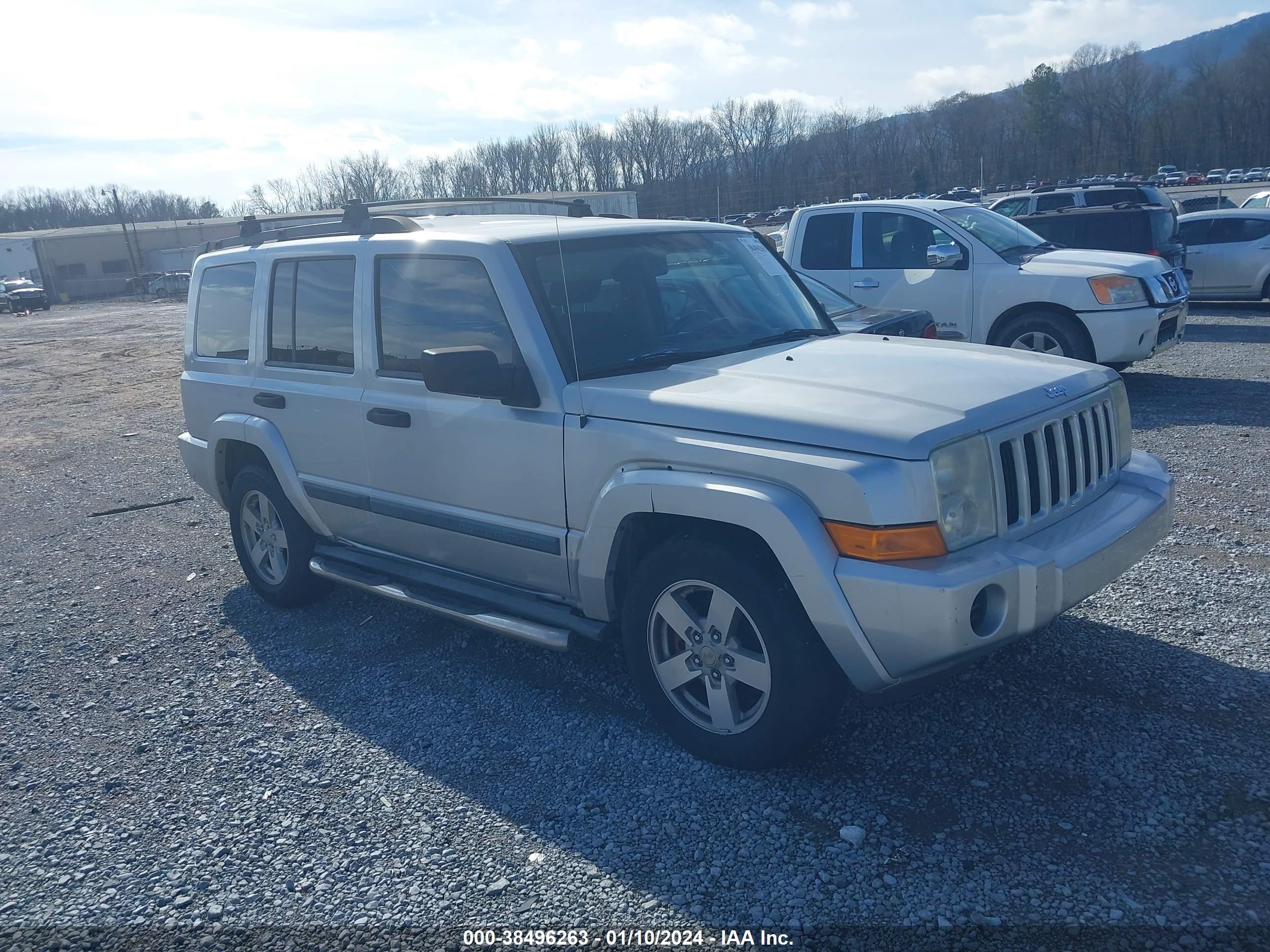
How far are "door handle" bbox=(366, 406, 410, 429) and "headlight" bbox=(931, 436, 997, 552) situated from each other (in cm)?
242

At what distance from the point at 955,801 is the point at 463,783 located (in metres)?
1.75

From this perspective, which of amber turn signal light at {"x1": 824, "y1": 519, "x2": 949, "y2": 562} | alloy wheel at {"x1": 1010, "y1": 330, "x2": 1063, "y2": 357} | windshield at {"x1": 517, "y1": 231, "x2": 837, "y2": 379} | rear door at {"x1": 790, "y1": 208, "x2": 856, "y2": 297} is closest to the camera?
amber turn signal light at {"x1": 824, "y1": 519, "x2": 949, "y2": 562}

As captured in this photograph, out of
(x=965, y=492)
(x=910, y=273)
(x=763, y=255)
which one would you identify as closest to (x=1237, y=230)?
(x=910, y=273)

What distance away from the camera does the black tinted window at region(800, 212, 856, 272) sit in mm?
10672

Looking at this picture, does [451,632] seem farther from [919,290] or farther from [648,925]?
[919,290]

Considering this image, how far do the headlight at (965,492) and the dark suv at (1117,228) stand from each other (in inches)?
425

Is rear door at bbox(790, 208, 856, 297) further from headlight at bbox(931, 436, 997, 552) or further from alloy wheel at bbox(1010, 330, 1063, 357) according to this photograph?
headlight at bbox(931, 436, 997, 552)

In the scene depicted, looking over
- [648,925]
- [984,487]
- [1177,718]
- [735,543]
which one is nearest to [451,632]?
[735,543]

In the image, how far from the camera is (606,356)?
13.5 feet

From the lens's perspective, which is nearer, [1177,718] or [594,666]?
[1177,718]

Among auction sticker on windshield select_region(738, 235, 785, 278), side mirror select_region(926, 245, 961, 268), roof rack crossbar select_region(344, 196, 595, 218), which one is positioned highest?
roof rack crossbar select_region(344, 196, 595, 218)

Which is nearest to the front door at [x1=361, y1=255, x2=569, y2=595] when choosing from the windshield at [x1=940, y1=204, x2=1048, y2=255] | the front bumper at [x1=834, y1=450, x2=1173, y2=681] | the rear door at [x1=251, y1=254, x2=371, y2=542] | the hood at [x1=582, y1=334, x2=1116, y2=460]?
the rear door at [x1=251, y1=254, x2=371, y2=542]

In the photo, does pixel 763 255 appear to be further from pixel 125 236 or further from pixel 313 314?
pixel 125 236

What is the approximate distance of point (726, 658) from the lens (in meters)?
3.53
